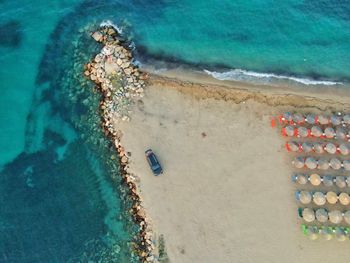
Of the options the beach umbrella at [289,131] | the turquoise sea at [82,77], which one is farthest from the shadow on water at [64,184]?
the beach umbrella at [289,131]

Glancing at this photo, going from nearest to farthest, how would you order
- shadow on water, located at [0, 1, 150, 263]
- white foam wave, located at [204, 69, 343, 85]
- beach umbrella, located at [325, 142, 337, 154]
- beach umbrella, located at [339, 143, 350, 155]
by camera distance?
shadow on water, located at [0, 1, 150, 263]
beach umbrella, located at [339, 143, 350, 155]
beach umbrella, located at [325, 142, 337, 154]
white foam wave, located at [204, 69, 343, 85]

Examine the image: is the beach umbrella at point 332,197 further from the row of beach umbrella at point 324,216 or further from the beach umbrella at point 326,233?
the beach umbrella at point 326,233

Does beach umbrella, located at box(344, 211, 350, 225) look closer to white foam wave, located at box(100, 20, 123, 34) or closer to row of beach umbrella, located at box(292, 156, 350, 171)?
row of beach umbrella, located at box(292, 156, 350, 171)

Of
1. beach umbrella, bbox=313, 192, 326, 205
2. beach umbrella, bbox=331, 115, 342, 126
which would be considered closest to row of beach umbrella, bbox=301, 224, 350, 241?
beach umbrella, bbox=313, 192, 326, 205

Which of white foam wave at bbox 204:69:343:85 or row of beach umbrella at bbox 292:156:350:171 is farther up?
white foam wave at bbox 204:69:343:85

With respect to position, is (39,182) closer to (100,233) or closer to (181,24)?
(100,233)

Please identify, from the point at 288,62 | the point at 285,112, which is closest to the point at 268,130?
the point at 285,112
